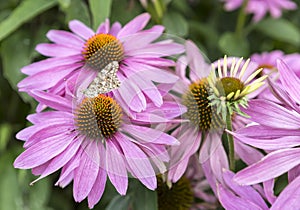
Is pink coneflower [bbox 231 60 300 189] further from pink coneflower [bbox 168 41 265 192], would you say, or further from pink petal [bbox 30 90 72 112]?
pink petal [bbox 30 90 72 112]

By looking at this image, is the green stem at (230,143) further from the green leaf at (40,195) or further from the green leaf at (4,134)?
the green leaf at (4,134)

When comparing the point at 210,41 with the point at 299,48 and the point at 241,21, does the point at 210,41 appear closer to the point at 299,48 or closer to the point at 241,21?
the point at 241,21

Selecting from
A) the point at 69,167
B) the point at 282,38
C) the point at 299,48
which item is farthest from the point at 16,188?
the point at 299,48

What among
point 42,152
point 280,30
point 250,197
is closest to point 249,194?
point 250,197

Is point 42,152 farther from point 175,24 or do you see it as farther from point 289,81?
point 175,24

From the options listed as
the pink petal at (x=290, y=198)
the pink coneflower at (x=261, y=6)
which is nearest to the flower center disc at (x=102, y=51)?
the pink petal at (x=290, y=198)

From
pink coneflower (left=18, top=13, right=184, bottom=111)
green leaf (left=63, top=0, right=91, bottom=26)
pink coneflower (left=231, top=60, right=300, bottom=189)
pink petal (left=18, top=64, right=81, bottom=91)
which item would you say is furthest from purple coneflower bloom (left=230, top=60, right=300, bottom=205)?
green leaf (left=63, top=0, right=91, bottom=26)
